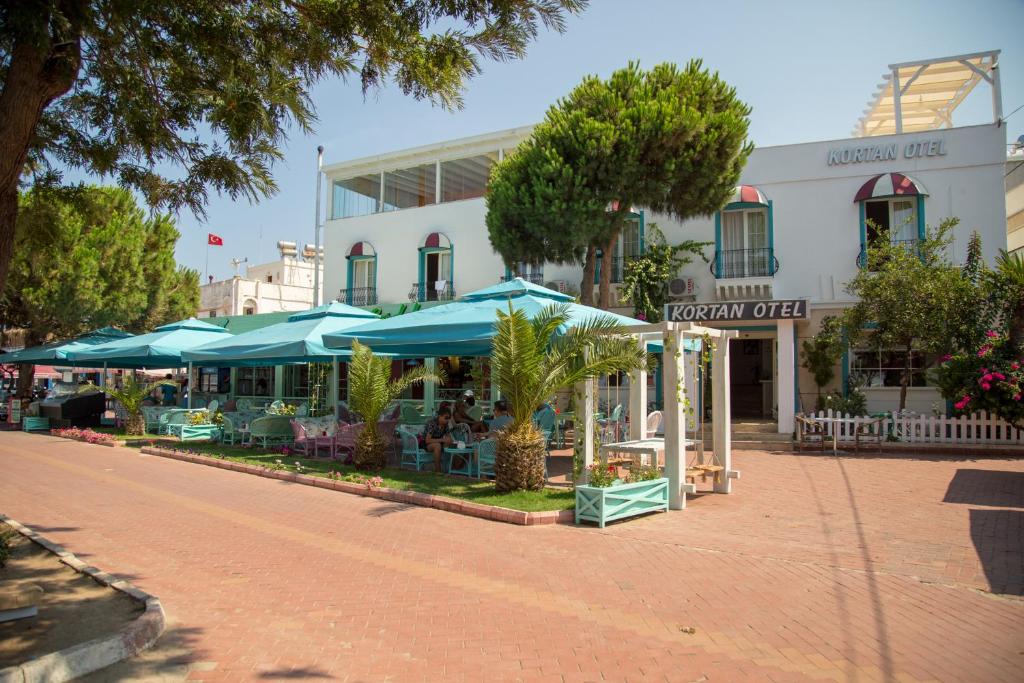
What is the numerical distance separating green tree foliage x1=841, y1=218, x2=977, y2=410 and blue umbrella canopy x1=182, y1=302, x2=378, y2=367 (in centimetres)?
1174

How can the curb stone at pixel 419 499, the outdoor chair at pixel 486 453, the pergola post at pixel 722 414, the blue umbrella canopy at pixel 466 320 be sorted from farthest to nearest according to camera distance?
the outdoor chair at pixel 486 453 < the blue umbrella canopy at pixel 466 320 < the pergola post at pixel 722 414 < the curb stone at pixel 419 499

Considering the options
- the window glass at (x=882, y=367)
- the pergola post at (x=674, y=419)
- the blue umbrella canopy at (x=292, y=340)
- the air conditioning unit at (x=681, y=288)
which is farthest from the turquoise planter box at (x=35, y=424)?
the window glass at (x=882, y=367)

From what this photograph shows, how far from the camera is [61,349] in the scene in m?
20.4

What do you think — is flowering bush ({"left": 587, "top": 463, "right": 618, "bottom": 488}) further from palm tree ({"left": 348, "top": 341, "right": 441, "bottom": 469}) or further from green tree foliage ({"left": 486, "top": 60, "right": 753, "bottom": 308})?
green tree foliage ({"left": 486, "top": 60, "right": 753, "bottom": 308})

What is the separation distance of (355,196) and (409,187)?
2261mm

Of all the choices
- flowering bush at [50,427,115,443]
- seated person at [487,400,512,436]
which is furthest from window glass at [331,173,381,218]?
seated person at [487,400,512,436]

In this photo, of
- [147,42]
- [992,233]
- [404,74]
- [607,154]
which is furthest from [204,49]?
[992,233]

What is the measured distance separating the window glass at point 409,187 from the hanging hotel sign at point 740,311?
1229 cm

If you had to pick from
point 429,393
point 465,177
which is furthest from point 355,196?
point 429,393

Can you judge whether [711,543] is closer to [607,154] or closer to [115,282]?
[607,154]

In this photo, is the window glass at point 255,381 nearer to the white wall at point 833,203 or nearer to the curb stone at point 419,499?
the white wall at point 833,203

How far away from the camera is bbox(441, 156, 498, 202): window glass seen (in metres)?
25.3

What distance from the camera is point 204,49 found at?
6637 mm

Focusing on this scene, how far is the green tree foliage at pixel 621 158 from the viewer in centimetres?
1750
